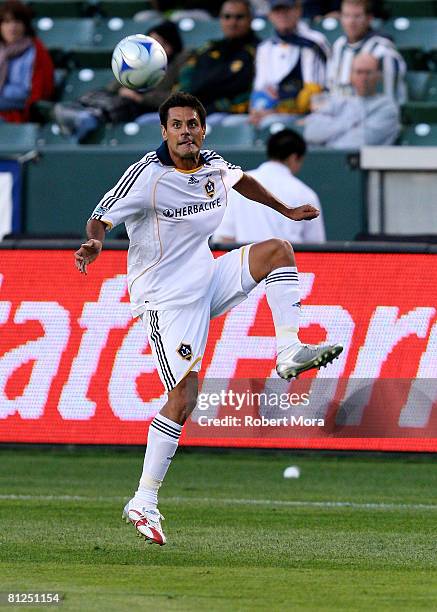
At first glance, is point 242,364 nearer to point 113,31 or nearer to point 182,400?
point 182,400

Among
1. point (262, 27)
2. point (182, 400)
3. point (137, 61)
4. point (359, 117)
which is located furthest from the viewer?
point (262, 27)

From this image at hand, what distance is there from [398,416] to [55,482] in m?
2.44

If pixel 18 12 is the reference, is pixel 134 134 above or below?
below

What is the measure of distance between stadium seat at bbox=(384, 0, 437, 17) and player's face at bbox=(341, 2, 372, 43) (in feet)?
7.53

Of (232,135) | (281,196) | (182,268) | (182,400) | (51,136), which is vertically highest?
(182,268)

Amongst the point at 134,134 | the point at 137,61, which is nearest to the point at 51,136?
the point at 134,134

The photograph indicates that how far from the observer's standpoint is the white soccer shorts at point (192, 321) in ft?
25.8

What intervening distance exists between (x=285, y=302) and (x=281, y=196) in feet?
13.9

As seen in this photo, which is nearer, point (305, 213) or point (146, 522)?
point (146, 522)

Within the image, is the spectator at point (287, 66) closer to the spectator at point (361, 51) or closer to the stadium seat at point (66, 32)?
the spectator at point (361, 51)

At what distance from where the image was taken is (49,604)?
19.1 ft

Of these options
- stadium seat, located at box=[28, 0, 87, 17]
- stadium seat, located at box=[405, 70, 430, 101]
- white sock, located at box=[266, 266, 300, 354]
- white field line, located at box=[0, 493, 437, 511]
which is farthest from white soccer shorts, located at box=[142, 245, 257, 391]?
Answer: stadium seat, located at box=[28, 0, 87, 17]

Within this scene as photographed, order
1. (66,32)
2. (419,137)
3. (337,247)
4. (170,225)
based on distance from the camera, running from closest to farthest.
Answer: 1. (170,225)
2. (337,247)
3. (419,137)
4. (66,32)

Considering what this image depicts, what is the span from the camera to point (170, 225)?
789cm
